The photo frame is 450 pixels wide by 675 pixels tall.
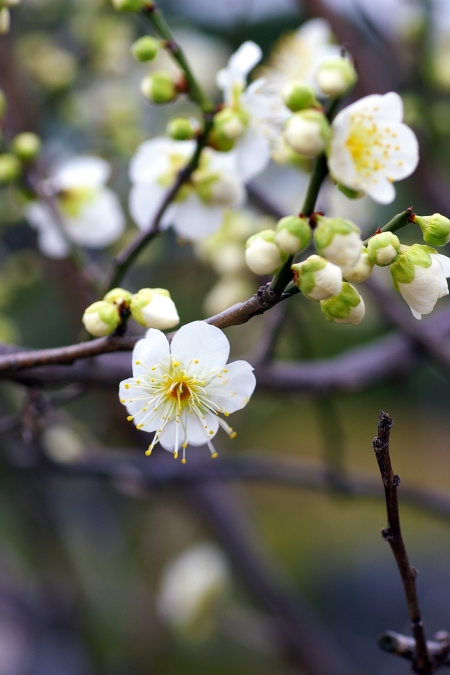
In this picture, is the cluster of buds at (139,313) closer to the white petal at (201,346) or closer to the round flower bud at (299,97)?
the white petal at (201,346)

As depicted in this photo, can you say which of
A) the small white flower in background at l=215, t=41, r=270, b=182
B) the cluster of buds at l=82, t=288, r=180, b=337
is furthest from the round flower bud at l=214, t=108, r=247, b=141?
the cluster of buds at l=82, t=288, r=180, b=337

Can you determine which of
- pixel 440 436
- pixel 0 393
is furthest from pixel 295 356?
pixel 440 436

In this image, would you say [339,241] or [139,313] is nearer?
[339,241]

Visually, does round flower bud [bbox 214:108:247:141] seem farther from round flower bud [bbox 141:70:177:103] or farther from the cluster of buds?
the cluster of buds

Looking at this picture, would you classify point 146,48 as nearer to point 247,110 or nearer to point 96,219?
point 247,110

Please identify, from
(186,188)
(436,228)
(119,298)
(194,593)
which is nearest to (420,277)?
(436,228)

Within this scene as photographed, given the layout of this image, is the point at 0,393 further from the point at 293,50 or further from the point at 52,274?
the point at 293,50

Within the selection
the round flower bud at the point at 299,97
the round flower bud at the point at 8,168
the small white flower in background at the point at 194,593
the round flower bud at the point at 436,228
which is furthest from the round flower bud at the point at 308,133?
the small white flower in background at the point at 194,593
